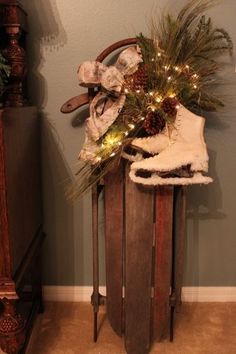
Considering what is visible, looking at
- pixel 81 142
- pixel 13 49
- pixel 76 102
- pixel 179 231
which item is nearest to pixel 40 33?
pixel 13 49

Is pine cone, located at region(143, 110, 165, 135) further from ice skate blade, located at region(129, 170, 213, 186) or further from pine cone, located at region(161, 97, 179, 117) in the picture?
ice skate blade, located at region(129, 170, 213, 186)

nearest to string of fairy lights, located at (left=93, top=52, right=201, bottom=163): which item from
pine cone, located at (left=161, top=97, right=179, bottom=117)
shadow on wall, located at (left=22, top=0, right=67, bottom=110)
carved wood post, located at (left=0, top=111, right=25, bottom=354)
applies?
pine cone, located at (left=161, top=97, right=179, bottom=117)

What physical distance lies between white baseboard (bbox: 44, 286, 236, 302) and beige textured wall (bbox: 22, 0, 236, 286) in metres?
0.03

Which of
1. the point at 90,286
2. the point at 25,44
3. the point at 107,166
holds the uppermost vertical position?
the point at 25,44

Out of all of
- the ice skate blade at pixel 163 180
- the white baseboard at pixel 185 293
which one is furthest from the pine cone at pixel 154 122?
the white baseboard at pixel 185 293

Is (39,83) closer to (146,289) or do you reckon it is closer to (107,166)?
(107,166)

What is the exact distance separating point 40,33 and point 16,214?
31.4 inches

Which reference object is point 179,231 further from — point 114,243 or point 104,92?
point 104,92

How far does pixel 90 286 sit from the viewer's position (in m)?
1.80

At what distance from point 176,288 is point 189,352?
A: 0.28 meters

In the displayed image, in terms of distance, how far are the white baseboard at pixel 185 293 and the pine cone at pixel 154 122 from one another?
92cm

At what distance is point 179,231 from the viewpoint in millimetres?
→ 1409

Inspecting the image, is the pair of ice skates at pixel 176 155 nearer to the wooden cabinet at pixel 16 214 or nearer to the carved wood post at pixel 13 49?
the wooden cabinet at pixel 16 214

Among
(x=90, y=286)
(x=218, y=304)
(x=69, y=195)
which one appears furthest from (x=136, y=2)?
(x=218, y=304)
